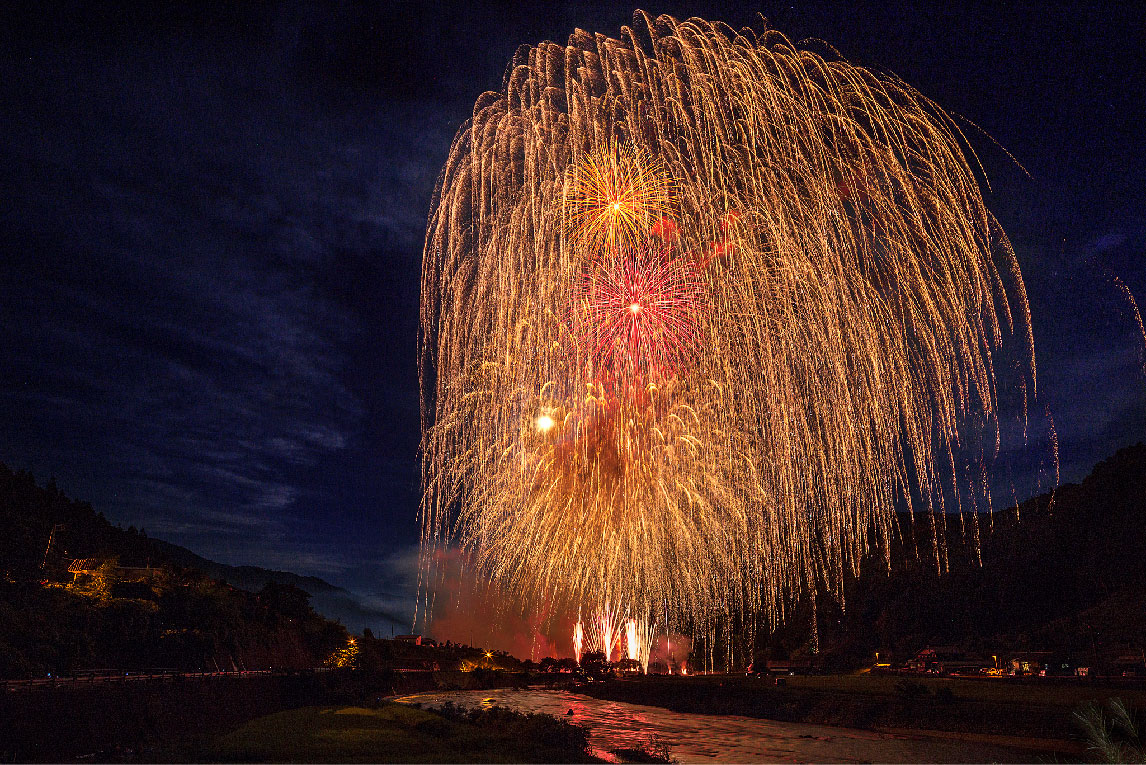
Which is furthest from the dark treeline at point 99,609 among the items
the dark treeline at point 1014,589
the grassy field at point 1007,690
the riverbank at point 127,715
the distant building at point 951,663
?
the dark treeline at point 1014,589

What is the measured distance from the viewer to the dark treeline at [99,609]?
150 feet

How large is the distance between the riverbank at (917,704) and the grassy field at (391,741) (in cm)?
2281

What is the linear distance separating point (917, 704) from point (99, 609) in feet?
193

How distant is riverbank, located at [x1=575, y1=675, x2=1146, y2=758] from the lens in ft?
128

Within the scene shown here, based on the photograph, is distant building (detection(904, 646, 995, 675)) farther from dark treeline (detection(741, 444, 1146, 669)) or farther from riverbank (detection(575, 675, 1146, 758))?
riverbank (detection(575, 675, 1146, 758))

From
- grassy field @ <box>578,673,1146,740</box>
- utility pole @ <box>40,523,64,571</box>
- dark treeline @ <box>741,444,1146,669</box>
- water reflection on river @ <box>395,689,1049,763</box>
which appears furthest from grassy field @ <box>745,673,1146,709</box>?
utility pole @ <box>40,523,64,571</box>

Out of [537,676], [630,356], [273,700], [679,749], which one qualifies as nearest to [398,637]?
[537,676]

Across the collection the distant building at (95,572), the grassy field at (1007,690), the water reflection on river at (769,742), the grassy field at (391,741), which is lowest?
the water reflection on river at (769,742)

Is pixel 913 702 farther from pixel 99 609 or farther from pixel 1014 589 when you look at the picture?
pixel 1014 589

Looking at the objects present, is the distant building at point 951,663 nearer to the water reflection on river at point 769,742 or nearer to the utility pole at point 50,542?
the water reflection on river at point 769,742

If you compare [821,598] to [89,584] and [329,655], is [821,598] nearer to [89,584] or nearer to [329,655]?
[329,655]

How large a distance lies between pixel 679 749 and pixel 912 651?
83.6 meters

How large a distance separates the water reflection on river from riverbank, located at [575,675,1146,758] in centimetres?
161

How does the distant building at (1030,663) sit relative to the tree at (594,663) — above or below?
above
